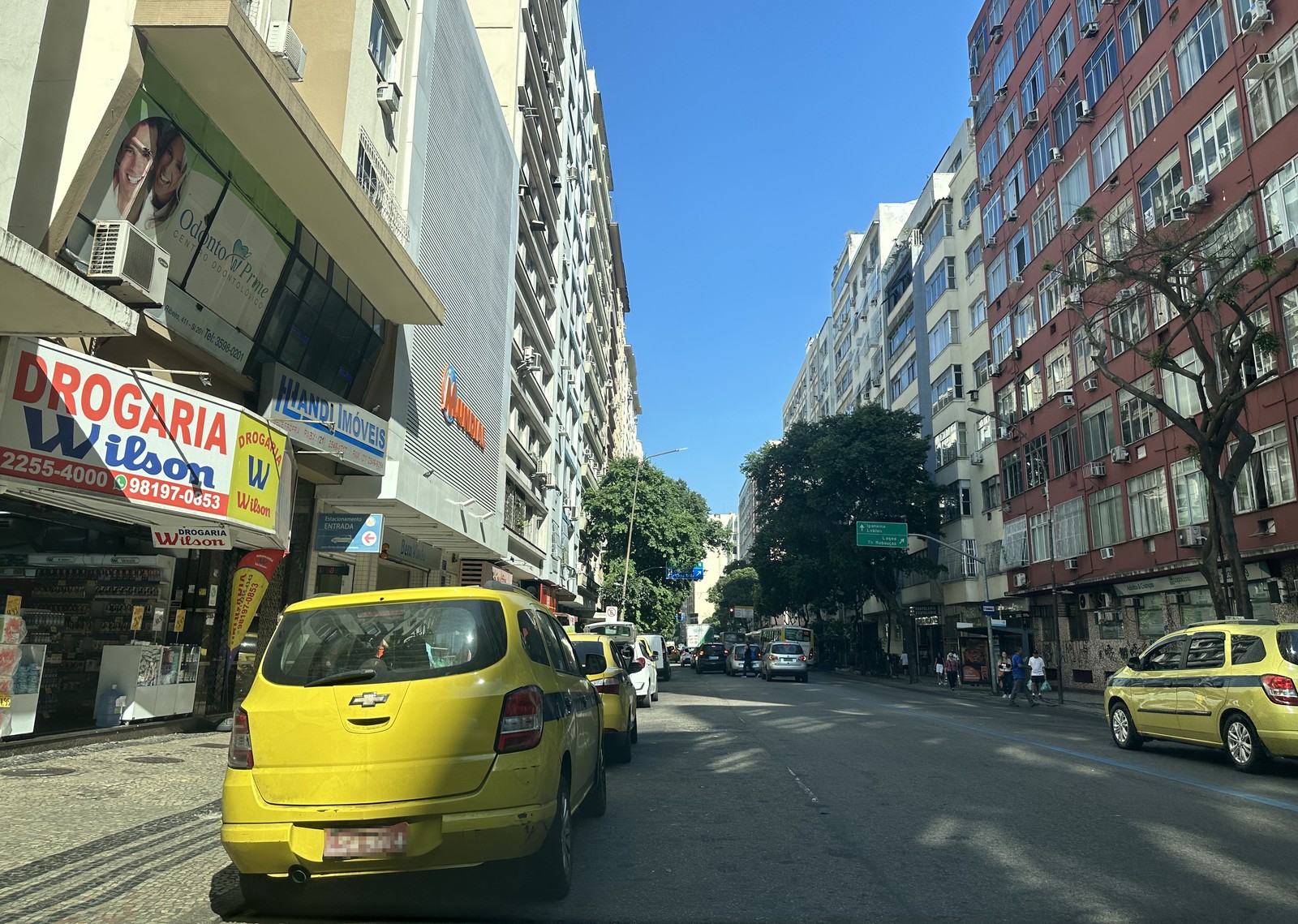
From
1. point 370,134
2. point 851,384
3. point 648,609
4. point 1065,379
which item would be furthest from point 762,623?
point 370,134

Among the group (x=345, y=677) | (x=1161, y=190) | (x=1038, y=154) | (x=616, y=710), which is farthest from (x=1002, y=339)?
(x=345, y=677)

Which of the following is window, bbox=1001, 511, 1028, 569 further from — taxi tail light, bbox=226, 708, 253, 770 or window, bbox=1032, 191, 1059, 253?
taxi tail light, bbox=226, 708, 253, 770

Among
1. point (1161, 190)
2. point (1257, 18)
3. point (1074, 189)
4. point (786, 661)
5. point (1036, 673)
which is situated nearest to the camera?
point (1257, 18)

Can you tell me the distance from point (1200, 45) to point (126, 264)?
2920 centimetres

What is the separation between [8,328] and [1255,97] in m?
27.9

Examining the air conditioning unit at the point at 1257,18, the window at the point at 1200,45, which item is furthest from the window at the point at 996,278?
the air conditioning unit at the point at 1257,18

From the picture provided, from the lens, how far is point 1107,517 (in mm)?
32438

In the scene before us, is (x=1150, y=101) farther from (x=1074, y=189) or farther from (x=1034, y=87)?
(x=1034, y=87)

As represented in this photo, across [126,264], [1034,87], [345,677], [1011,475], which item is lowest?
[345,677]

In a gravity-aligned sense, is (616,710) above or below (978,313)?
below

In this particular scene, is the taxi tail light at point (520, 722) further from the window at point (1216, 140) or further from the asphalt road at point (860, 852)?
the window at point (1216, 140)

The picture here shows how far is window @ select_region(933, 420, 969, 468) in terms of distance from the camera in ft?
151

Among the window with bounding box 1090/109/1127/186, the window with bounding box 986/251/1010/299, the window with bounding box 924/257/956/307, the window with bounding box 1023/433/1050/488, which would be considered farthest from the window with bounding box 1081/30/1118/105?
the window with bounding box 924/257/956/307

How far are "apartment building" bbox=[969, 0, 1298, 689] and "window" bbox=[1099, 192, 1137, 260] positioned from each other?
3.2 inches
